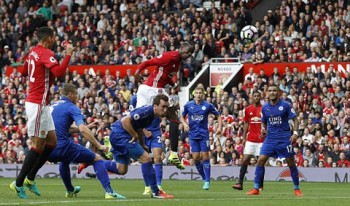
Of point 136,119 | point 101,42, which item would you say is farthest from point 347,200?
point 101,42

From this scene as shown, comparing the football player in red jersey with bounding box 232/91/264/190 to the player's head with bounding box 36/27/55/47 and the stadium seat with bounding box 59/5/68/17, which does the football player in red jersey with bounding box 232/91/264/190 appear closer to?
the player's head with bounding box 36/27/55/47

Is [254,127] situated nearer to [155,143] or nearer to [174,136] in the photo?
[174,136]

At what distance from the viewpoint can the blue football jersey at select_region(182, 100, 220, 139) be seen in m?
26.6

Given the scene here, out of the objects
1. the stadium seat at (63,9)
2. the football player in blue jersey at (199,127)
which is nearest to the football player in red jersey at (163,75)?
the football player in blue jersey at (199,127)

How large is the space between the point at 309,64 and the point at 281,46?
1.66 m

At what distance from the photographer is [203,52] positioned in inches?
1567

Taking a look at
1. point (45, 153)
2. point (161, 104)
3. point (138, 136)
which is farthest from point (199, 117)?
point (45, 153)

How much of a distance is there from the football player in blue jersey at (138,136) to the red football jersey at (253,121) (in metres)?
7.35

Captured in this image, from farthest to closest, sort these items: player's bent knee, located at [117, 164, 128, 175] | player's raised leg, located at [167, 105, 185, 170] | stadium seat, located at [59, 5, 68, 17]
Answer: stadium seat, located at [59, 5, 68, 17]
player's raised leg, located at [167, 105, 185, 170]
player's bent knee, located at [117, 164, 128, 175]

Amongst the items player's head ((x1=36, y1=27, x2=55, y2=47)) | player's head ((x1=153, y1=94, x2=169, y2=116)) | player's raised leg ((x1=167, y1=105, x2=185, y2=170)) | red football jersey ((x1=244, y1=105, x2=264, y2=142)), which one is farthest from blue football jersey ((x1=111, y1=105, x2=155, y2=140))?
red football jersey ((x1=244, y1=105, x2=264, y2=142))

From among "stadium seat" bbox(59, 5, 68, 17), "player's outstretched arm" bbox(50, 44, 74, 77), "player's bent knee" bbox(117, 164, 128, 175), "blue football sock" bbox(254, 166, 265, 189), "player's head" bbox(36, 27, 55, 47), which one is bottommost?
"blue football sock" bbox(254, 166, 265, 189)

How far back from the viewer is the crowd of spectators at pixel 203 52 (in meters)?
33.8

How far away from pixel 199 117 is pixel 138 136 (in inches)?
290

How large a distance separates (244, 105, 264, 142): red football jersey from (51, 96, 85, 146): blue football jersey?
844 centimetres
